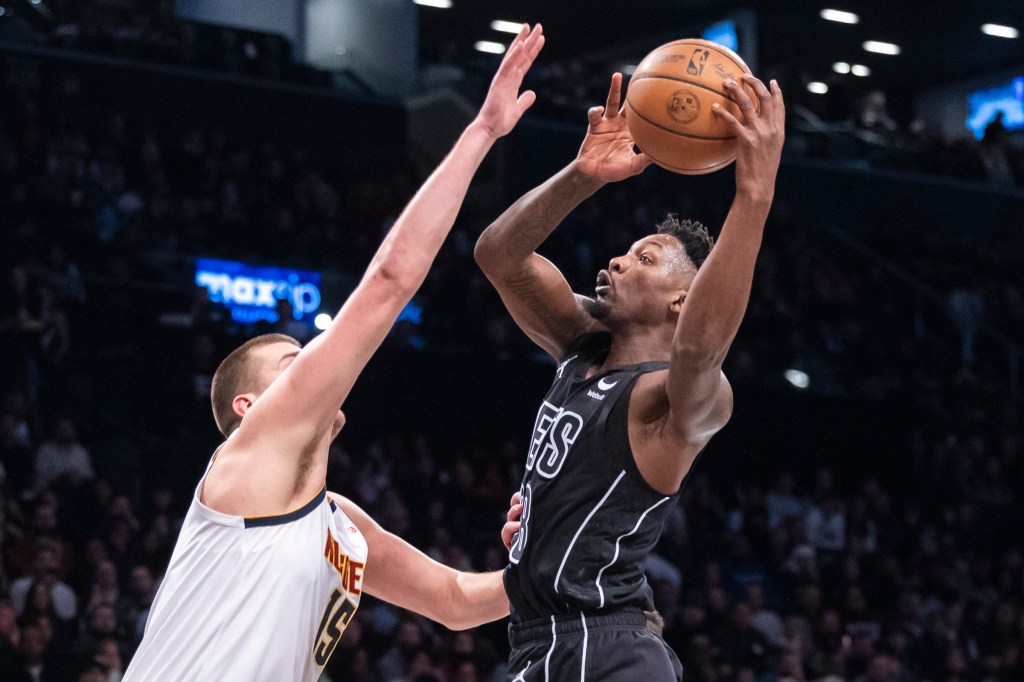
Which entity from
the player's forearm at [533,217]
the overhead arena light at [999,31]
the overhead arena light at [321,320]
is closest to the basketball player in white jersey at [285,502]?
the player's forearm at [533,217]

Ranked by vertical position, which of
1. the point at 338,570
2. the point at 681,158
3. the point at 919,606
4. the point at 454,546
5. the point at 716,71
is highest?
the point at 716,71

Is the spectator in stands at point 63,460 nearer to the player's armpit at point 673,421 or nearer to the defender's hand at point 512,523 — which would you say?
the defender's hand at point 512,523

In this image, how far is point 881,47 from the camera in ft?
85.3

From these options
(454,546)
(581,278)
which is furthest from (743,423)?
(454,546)

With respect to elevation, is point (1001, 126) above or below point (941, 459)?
above

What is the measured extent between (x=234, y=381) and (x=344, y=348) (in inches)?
26.2

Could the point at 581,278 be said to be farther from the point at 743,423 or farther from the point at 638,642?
the point at 638,642

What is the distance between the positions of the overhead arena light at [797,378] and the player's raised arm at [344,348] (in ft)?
40.7

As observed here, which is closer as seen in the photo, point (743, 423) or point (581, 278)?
point (743, 423)


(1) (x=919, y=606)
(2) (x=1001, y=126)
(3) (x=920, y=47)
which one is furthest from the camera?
(3) (x=920, y=47)

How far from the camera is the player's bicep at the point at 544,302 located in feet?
15.1

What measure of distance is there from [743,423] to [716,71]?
11.5 meters

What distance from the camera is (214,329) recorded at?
1262cm

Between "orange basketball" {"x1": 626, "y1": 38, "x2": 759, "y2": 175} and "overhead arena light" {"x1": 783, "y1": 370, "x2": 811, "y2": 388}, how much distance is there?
38.8ft
